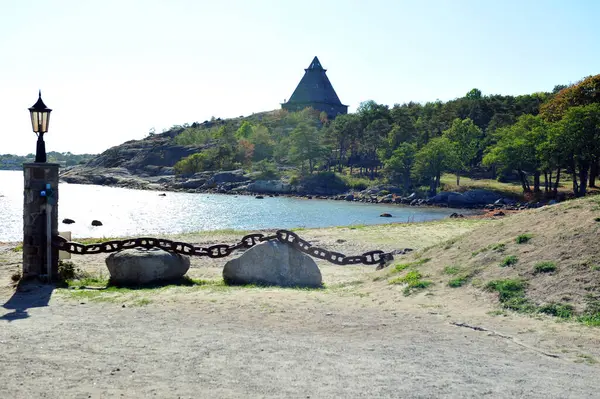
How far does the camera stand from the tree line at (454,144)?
59.9 m

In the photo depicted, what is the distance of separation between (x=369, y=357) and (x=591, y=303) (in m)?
4.73

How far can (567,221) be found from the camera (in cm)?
1330

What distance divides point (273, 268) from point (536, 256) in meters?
5.77

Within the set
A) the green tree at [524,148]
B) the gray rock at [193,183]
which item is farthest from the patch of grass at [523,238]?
the gray rock at [193,183]

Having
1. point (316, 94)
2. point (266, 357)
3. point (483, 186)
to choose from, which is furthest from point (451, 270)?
point (316, 94)

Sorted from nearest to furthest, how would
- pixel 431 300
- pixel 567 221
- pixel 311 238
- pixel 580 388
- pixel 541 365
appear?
pixel 580 388 → pixel 541 365 → pixel 431 300 → pixel 567 221 → pixel 311 238

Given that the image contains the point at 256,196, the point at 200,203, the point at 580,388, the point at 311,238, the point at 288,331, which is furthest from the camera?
the point at 256,196

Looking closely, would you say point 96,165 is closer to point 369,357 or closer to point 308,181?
point 308,181

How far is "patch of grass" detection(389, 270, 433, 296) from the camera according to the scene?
12609 mm

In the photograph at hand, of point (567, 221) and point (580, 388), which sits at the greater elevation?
point (567, 221)

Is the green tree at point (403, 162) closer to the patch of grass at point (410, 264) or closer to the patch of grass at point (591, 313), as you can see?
the patch of grass at point (410, 264)

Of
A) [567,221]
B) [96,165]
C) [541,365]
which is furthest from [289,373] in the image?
[96,165]

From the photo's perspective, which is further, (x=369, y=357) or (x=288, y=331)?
(x=288, y=331)

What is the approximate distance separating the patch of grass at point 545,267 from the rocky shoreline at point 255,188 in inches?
2084
